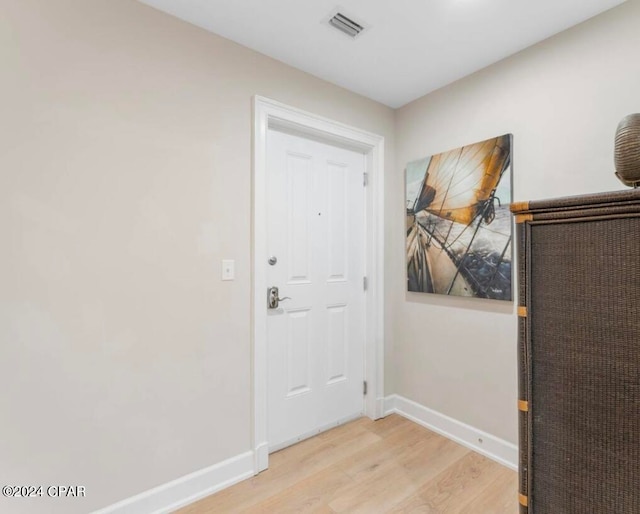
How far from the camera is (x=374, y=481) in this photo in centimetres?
186

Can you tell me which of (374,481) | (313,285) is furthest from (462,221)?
(374,481)

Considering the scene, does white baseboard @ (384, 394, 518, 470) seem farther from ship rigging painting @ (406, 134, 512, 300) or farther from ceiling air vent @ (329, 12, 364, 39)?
ceiling air vent @ (329, 12, 364, 39)

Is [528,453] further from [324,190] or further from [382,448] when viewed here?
[324,190]

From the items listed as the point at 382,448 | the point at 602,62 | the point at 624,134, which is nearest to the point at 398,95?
the point at 602,62

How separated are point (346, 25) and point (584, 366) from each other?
185 centimetres

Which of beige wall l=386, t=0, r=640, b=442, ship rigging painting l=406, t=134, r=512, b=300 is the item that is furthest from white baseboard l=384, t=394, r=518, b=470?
ship rigging painting l=406, t=134, r=512, b=300

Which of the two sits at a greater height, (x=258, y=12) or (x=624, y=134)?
(x=258, y=12)

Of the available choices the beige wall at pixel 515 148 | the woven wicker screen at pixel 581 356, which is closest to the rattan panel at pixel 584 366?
the woven wicker screen at pixel 581 356

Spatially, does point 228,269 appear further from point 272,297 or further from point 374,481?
point 374,481

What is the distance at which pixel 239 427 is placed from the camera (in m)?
1.90

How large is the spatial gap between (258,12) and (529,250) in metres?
1.69

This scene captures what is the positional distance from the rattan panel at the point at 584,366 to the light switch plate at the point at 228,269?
1450mm

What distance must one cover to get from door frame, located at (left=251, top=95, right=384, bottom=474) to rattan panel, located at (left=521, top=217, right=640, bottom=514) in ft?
4.60

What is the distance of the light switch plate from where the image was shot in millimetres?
1855
